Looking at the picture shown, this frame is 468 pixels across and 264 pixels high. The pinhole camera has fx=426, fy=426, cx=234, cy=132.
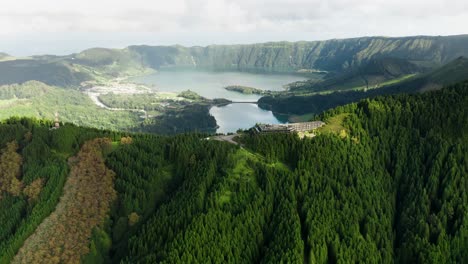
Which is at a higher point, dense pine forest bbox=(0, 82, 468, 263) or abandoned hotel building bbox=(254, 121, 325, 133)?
abandoned hotel building bbox=(254, 121, 325, 133)

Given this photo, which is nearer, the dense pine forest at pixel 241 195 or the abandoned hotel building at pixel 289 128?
the dense pine forest at pixel 241 195

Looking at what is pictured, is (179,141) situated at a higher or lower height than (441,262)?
higher

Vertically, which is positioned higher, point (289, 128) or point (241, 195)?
point (289, 128)

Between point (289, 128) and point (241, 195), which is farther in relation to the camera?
→ point (289, 128)

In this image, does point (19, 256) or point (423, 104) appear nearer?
point (19, 256)

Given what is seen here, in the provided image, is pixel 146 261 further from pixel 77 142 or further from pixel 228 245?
pixel 77 142

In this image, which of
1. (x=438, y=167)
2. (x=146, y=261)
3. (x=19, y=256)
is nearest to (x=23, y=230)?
(x=19, y=256)

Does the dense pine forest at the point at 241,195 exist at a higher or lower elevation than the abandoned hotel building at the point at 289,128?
lower

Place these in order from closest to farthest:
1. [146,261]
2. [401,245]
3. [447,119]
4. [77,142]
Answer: [146,261]
[401,245]
[77,142]
[447,119]
